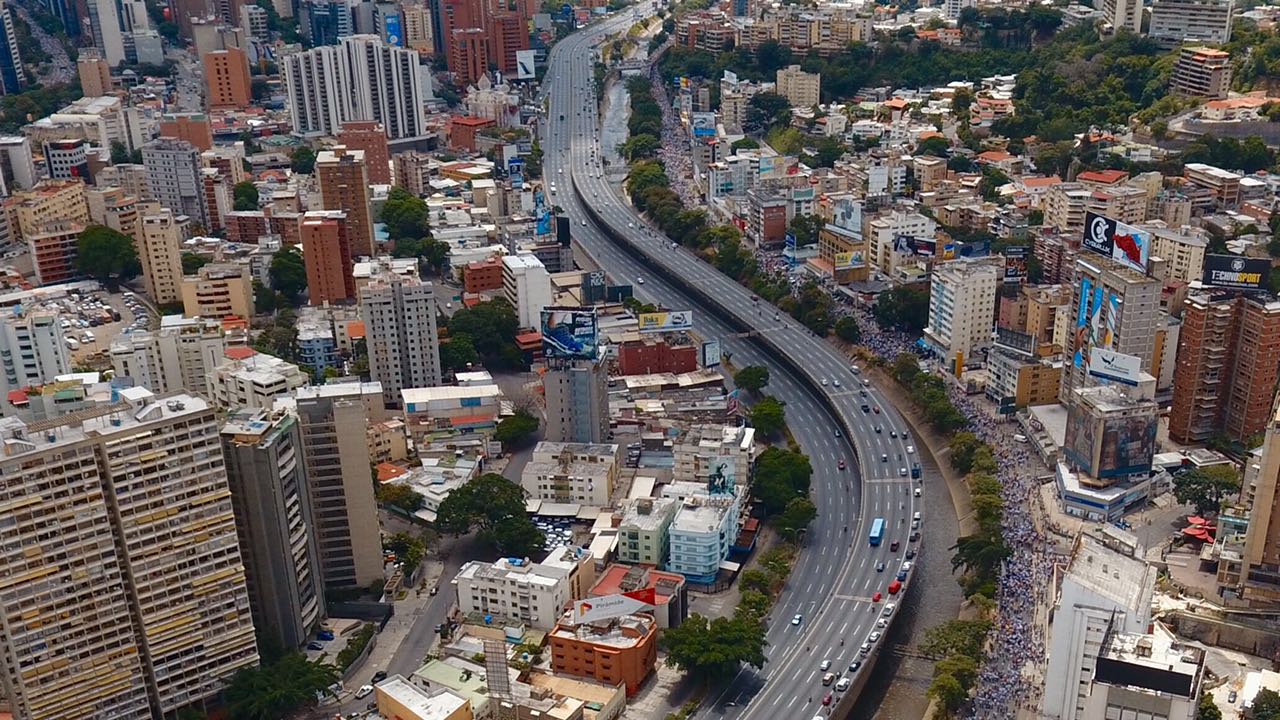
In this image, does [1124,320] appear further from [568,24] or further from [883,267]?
[568,24]

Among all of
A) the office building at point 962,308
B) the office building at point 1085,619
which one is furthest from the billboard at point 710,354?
the office building at point 1085,619

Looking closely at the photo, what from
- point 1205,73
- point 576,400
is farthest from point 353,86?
point 1205,73

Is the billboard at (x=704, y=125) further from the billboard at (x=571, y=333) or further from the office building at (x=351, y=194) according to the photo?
the billboard at (x=571, y=333)

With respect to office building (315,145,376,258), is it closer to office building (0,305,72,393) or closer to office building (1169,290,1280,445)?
office building (0,305,72,393)

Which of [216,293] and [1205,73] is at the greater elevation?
[1205,73]

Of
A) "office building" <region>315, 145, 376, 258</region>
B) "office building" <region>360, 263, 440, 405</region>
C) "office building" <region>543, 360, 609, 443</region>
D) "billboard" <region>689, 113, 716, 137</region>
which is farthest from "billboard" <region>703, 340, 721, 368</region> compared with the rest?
"billboard" <region>689, 113, 716, 137</region>

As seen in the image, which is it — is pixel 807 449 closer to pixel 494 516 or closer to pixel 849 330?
pixel 849 330
